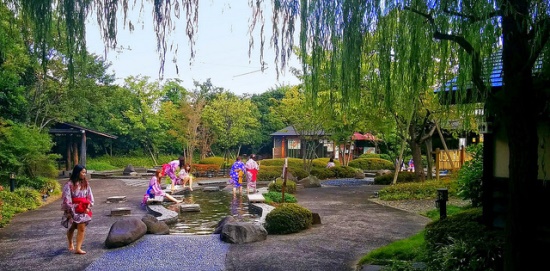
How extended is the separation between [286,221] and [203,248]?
215cm

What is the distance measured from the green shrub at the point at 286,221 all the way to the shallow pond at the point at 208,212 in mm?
1390

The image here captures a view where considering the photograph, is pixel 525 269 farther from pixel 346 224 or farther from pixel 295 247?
pixel 346 224

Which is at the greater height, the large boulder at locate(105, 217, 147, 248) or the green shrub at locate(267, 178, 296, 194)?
the large boulder at locate(105, 217, 147, 248)

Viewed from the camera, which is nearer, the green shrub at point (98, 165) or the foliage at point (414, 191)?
the foliage at point (414, 191)

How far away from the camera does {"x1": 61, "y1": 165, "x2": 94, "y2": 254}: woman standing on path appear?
699cm

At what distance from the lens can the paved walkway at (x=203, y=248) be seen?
6.29 m

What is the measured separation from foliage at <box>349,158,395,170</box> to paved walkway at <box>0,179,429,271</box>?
1933 centimetres

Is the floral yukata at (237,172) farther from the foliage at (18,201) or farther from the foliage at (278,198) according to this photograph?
the foliage at (18,201)

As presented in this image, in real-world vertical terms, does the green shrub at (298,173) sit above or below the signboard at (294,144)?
below

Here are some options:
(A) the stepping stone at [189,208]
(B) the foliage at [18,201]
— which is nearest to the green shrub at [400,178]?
(A) the stepping stone at [189,208]

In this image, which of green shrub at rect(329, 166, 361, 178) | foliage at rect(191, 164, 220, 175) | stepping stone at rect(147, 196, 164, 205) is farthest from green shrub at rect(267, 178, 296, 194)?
foliage at rect(191, 164, 220, 175)

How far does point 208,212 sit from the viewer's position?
12180mm

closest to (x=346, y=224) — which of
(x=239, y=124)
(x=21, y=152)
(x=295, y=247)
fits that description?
(x=295, y=247)

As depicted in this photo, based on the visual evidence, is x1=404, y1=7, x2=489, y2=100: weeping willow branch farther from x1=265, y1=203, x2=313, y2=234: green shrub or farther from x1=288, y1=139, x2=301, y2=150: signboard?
x1=288, y1=139, x2=301, y2=150: signboard
